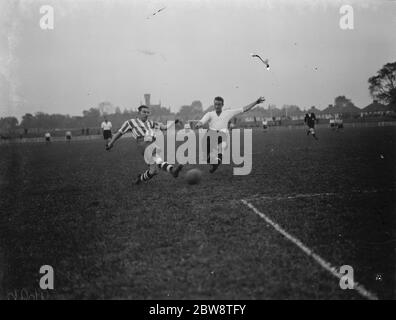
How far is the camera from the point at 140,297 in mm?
3480

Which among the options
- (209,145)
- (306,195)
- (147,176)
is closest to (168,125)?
(147,176)

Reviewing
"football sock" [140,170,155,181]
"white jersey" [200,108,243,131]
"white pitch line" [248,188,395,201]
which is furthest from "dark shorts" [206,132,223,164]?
"white pitch line" [248,188,395,201]

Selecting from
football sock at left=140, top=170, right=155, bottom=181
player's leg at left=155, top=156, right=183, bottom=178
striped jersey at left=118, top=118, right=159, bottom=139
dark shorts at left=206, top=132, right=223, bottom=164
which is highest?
striped jersey at left=118, top=118, right=159, bottom=139

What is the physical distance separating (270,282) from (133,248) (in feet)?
6.37

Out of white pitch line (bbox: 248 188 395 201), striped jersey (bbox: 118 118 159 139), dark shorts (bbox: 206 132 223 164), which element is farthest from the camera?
dark shorts (bbox: 206 132 223 164)

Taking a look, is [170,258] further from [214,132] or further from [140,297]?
[214,132]

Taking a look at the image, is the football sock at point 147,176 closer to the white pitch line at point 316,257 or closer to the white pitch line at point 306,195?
the white pitch line at point 306,195

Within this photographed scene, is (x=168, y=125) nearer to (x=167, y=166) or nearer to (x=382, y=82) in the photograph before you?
(x=167, y=166)

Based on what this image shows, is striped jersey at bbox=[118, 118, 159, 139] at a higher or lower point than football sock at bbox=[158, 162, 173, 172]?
higher

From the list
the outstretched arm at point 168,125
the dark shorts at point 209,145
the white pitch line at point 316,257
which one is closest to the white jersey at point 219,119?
the dark shorts at point 209,145

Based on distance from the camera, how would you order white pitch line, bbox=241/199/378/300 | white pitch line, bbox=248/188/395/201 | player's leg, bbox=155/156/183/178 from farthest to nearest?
player's leg, bbox=155/156/183/178 < white pitch line, bbox=248/188/395/201 < white pitch line, bbox=241/199/378/300

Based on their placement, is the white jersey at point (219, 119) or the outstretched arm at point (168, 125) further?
the white jersey at point (219, 119)

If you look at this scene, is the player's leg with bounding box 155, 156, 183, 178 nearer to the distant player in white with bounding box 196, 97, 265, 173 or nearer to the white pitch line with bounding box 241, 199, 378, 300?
the distant player in white with bounding box 196, 97, 265, 173

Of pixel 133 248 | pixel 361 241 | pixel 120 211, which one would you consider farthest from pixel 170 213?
pixel 361 241
